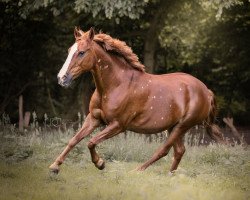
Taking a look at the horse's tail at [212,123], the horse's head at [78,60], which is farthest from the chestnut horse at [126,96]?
the horse's tail at [212,123]

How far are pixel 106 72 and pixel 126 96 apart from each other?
0.50m

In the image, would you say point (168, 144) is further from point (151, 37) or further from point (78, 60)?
point (151, 37)

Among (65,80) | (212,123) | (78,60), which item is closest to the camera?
(65,80)

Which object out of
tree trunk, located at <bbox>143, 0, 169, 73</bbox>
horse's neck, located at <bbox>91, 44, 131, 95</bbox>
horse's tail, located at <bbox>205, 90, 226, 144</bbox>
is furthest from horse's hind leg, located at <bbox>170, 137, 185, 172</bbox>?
tree trunk, located at <bbox>143, 0, 169, 73</bbox>

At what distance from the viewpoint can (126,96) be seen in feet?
32.0

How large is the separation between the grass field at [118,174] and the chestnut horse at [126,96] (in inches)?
19.2

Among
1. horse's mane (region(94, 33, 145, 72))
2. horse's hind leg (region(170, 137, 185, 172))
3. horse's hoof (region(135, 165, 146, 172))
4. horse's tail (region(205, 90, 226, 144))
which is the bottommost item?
horse's hoof (region(135, 165, 146, 172))

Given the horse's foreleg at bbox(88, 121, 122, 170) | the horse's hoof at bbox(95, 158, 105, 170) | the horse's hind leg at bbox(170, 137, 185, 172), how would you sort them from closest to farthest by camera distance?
the horse's foreleg at bbox(88, 121, 122, 170)
the horse's hoof at bbox(95, 158, 105, 170)
the horse's hind leg at bbox(170, 137, 185, 172)

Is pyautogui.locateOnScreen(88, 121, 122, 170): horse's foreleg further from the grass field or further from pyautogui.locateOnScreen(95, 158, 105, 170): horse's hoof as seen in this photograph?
the grass field

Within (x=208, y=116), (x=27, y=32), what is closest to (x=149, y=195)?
(x=208, y=116)

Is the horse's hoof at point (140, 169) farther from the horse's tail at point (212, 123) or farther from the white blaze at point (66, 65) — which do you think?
the white blaze at point (66, 65)

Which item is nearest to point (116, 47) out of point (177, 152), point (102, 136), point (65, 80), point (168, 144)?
point (65, 80)

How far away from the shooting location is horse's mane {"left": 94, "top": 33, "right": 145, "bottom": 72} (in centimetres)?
964

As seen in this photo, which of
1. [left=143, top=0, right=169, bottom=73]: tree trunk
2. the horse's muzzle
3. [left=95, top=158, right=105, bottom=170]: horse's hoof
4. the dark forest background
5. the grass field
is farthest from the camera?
the dark forest background
